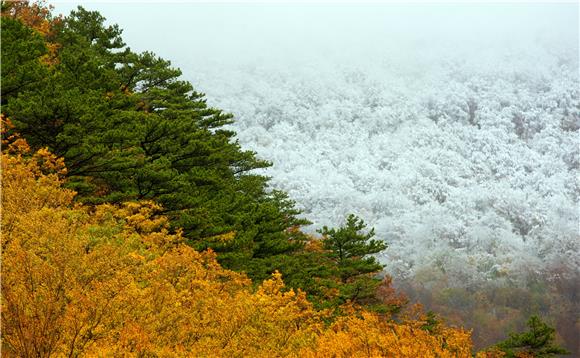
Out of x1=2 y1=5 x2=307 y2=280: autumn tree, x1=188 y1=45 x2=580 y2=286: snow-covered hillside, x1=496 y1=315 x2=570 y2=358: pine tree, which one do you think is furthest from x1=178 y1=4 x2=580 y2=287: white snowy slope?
x1=2 y1=5 x2=307 y2=280: autumn tree

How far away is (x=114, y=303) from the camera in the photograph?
38.3 feet

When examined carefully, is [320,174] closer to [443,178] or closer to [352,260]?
[443,178]

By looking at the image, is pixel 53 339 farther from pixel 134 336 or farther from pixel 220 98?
pixel 220 98

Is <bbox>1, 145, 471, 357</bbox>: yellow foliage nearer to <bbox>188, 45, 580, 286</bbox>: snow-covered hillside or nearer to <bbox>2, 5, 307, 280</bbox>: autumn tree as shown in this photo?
<bbox>2, 5, 307, 280</bbox>: autumn tree

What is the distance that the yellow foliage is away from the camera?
11023 mm

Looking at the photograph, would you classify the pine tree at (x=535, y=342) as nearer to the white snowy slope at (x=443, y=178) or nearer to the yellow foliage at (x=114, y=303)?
the yellow foliage at (x=114, y=303)

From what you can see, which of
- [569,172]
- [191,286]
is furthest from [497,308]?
[191,286]

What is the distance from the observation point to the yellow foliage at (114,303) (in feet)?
36.2

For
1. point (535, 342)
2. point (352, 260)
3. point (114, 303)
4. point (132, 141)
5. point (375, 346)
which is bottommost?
point (375, 346)

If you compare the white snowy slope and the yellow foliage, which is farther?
the white snowy slope

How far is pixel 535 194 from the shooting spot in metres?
166

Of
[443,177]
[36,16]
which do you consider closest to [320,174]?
[443,177]

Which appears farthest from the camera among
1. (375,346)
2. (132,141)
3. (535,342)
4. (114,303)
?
(535,342)

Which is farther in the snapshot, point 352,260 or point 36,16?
point 36,16
